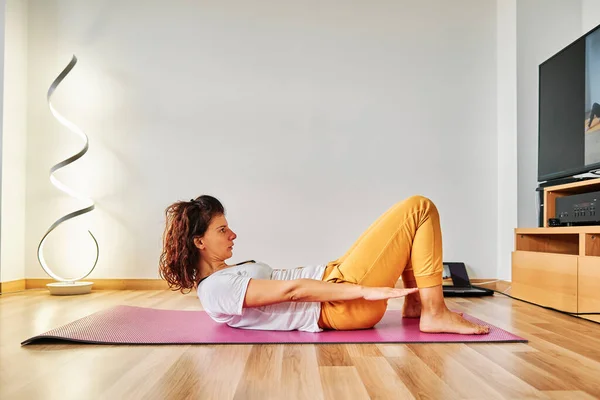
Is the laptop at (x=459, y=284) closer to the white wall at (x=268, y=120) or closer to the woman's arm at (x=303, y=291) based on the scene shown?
the white wall at (x=268, y=120)

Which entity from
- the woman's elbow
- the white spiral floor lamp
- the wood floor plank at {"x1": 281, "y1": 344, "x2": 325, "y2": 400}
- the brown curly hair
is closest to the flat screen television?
the woman's elbow

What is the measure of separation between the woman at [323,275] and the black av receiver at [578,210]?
3.60 feet

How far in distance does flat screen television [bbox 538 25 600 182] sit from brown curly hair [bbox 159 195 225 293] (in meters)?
2.16

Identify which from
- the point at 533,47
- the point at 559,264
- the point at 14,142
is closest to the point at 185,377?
the point at 559,264

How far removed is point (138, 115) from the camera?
4.61 meters

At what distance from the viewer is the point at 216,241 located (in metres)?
2.37

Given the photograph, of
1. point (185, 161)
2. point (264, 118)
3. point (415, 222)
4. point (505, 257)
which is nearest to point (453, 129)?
point (505, 257)

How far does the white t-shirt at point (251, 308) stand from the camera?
2246 millimetres

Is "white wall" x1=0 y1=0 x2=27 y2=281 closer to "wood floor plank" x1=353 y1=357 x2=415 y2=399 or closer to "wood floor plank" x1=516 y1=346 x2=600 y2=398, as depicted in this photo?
"wood floor plank" x1=353 y1=357 x2=415 y2=399

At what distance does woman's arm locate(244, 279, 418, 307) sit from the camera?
2.17 meters

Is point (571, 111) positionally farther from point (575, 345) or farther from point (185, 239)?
point (185, 239)

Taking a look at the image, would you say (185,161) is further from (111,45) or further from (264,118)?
(111,45)

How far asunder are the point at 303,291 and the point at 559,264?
1.72 metres

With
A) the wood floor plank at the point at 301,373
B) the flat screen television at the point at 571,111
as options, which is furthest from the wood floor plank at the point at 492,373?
the flat screen television at the point at 571,111
